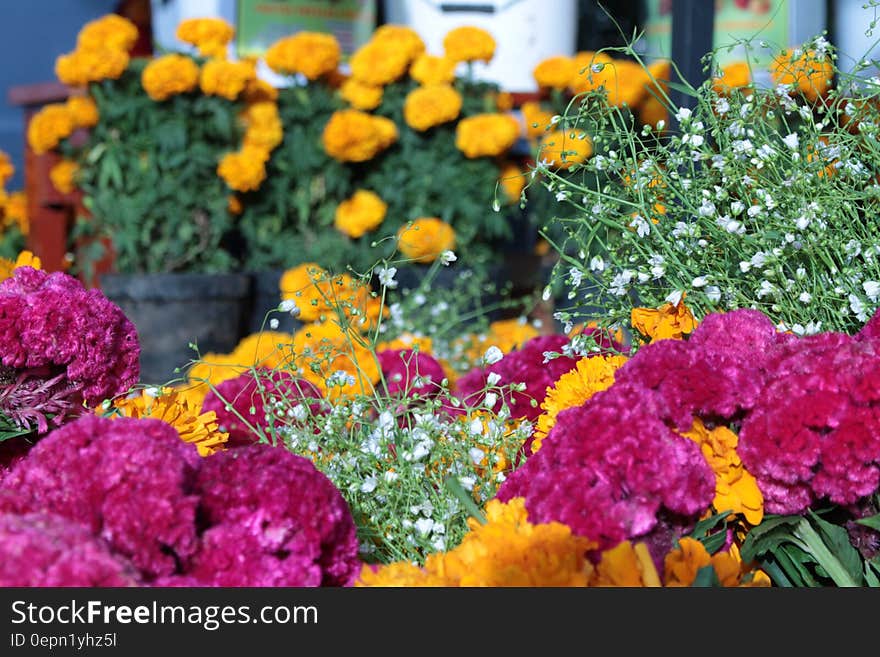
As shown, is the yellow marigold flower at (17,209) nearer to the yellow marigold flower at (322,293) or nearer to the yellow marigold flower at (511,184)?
the yellow marigold flower at (322,293)

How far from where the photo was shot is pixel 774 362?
47.3 inches

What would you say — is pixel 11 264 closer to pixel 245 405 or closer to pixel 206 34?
pixel 245 405

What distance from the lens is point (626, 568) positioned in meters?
0.96

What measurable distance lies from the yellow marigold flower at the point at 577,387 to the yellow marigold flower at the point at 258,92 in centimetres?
260

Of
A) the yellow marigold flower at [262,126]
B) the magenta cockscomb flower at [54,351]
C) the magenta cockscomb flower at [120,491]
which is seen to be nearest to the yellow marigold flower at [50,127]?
the yellow marigold flower at [262,126]

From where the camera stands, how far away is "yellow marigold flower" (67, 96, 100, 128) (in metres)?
3.65

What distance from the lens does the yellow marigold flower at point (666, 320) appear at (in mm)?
1484

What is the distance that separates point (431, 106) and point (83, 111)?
1167 mm

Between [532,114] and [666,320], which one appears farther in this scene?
[532,114]

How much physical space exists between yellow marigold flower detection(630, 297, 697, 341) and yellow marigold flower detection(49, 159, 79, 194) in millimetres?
2773

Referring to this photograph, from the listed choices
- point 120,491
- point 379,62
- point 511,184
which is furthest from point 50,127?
point 120,491

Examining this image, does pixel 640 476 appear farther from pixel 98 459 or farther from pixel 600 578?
pixel 98 459

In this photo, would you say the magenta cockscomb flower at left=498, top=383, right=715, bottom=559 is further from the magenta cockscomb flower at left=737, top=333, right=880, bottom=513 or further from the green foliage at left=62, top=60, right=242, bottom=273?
the green foliage at left=62, top=60, right=242, bottom=273

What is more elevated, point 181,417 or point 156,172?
point 181,417
